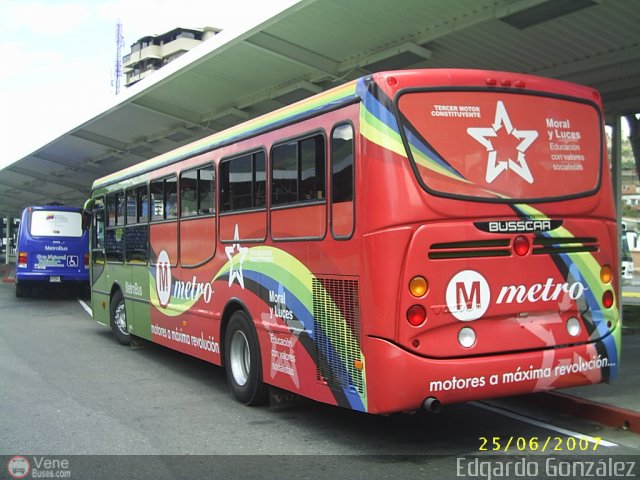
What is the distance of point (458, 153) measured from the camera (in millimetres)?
5422

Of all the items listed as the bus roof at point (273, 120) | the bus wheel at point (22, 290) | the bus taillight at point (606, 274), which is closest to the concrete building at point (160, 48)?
the bus wheel at point (22, 290)

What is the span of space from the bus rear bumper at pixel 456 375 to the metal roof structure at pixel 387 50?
15.9 feet

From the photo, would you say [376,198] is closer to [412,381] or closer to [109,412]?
[412,381]

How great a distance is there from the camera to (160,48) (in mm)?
104562

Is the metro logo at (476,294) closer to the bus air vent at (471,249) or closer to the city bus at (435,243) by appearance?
the city bus at (435,243)

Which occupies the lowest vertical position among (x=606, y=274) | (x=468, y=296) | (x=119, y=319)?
(x=119, y=319)

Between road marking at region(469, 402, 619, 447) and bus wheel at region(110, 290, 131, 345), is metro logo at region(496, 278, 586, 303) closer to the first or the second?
road marking at region(469, 402, 619, 447)

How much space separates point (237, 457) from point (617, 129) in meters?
9.85

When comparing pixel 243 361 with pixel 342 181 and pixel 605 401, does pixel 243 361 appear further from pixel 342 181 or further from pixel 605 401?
pixel 605 401

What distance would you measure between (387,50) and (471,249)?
239 inches

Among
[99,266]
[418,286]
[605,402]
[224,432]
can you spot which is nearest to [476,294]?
[418,286]

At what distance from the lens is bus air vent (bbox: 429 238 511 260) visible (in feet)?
17.4

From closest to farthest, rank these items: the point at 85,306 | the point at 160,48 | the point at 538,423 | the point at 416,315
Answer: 1. the point at 416,315
2. the point at 538,423
3. the point at 85,306
4. the point at 160,48

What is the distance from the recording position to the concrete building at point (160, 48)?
334 ft
